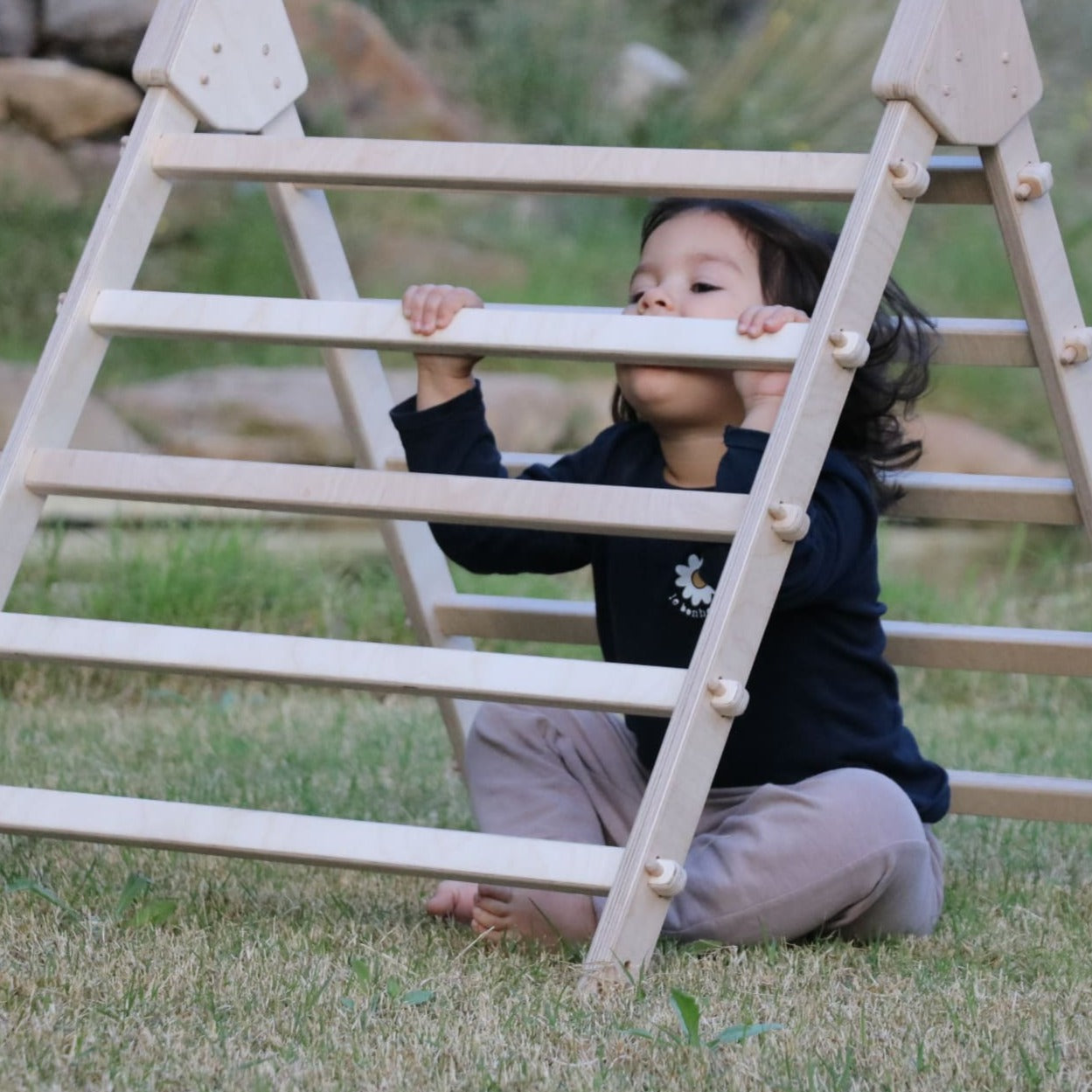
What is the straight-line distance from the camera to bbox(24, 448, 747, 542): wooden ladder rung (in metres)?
1.43

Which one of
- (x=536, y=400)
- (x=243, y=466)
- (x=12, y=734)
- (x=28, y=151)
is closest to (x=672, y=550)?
(x=243, y=466)

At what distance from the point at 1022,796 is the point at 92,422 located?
292 centimetres

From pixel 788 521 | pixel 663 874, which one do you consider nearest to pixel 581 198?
pixel 788 521

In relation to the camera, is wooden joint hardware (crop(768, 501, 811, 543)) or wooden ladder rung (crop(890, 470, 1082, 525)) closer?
wooden joint hardware (crop(768, 501, 811, 543))

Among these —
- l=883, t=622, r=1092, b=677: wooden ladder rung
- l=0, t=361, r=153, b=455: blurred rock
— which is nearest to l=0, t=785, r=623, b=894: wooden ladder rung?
l=883, t=622, r=1092, b=677: wooden ladder rung

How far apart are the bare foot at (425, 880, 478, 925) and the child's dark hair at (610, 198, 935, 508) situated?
0.61m

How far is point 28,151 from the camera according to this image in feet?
17.5

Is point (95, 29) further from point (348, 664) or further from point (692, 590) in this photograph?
point (348, 664)

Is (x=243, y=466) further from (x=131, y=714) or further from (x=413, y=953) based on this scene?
(x=131, y=714)

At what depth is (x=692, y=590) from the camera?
5.89ft

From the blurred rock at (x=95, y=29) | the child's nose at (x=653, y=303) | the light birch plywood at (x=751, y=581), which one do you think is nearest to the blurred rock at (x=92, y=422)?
the blurred rock at (x=95, y=29)

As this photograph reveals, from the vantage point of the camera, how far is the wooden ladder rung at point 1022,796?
75.2 inches

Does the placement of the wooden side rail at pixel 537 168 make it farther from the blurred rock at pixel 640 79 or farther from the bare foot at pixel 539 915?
the blurred rock at pixel 640 79

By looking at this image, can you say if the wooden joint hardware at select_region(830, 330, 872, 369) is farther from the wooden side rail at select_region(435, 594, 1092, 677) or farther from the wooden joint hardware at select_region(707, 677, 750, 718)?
the wooden side rail at select_region(435, 594, 1092, 677)
